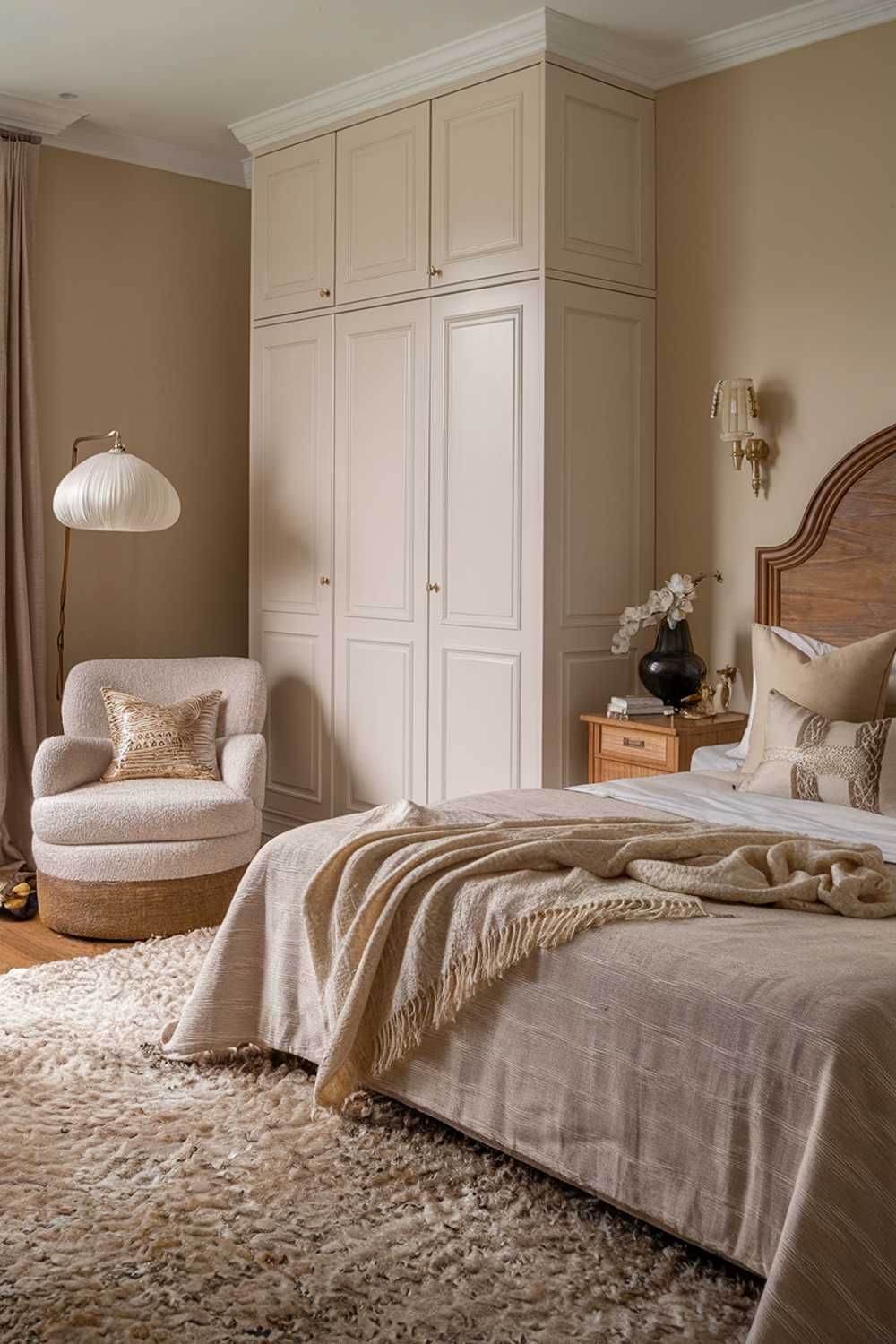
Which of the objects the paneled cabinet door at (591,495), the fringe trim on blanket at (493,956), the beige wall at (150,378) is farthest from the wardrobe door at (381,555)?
the fringe trim on blanket at (493,956)

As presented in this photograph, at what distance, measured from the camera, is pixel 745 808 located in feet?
10.1

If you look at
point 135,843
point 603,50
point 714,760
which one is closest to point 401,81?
point 603,50

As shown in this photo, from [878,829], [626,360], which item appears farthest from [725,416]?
[878,829]

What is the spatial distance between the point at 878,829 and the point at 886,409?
4.90 ft

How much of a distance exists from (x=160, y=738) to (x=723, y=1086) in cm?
273

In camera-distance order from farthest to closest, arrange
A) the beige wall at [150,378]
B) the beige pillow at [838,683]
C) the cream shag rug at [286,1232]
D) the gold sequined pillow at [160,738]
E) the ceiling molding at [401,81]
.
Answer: the beige wall at [150,378], the gold sequined pillow at [160,738], the ceiling molding at [401,81], the beige pillow at [838,683], the cream shag rug at [286,1232]

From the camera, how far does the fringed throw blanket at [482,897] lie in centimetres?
239

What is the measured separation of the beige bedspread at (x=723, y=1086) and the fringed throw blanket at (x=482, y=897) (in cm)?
5

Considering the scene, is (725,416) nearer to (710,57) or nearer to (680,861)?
→ (710,57)

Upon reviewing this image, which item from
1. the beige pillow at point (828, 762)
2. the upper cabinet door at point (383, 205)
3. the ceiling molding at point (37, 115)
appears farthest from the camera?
the ceiling molding at point (37, 115)

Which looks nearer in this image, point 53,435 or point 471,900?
point 471,900

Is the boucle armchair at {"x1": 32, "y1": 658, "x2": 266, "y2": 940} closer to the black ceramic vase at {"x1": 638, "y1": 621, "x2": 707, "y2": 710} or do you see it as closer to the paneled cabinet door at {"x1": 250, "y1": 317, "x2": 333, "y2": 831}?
the paneled cabinet door at {"x1": 250, "y1": 317, "x2": 333, "y2": 831}

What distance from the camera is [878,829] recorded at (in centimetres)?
284

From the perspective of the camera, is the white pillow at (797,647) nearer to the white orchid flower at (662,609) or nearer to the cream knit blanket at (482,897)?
the white orchid flower at (662,609)
